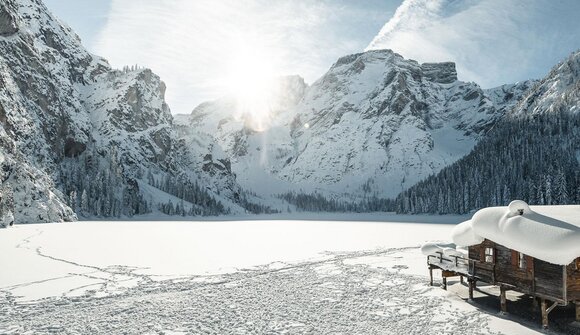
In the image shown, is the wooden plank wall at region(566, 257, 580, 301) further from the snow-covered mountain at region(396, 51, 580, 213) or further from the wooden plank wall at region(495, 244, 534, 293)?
the snow-covered mountain at region(396, 51, 580, 213)

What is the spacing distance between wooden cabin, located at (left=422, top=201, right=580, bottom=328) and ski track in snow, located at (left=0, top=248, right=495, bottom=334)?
281 cm

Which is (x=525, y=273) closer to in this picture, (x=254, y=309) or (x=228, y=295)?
(x=254, y=309)

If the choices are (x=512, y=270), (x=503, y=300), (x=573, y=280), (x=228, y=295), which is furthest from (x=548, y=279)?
(x=228, y=295)

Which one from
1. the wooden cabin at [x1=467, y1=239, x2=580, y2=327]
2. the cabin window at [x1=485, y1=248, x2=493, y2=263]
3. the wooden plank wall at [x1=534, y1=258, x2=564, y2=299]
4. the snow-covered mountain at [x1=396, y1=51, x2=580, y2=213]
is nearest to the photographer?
the wooden cabin at [x1=467, y1=239, x2=580, y2=327]

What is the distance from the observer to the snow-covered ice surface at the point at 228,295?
18875 millimetres

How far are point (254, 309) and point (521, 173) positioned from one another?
6151 inches

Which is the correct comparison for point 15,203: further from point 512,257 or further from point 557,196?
point 557,196

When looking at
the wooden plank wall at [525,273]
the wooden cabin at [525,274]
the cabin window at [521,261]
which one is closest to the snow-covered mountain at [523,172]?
the wooden cabin at [525,274]

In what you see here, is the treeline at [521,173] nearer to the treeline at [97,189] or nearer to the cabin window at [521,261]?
the cabin window at [521,261]

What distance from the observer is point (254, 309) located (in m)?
21.7

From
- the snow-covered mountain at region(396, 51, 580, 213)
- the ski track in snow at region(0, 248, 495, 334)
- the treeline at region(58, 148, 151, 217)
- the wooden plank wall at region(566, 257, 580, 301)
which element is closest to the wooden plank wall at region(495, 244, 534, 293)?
the wooden plank wall at region(566, 257, 580, 301)

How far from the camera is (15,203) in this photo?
90250mm

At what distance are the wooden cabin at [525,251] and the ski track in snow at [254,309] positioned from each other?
9.21 feet

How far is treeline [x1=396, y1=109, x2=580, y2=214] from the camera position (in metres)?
125
